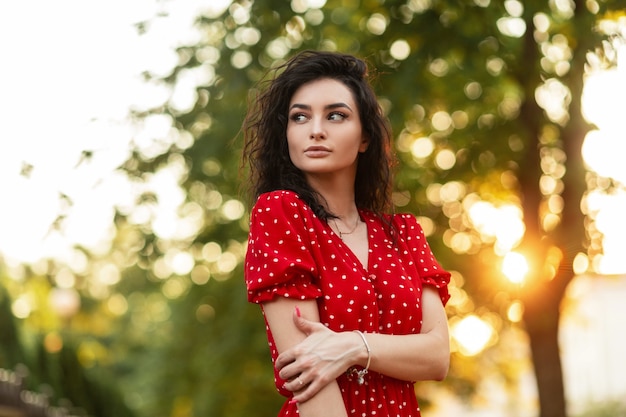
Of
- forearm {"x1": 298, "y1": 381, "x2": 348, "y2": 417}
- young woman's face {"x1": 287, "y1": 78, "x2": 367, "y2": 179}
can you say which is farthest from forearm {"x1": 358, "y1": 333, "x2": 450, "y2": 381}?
young woman's face {"x1": 287, "y1": 78, "x2": 367, "y2": 179}

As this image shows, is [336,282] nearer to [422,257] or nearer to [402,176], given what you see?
[422,257]

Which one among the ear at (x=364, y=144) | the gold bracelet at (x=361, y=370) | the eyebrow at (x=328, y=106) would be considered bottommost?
the gold bracelet at (x=361, y=370)

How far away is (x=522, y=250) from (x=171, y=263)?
4.19 meters

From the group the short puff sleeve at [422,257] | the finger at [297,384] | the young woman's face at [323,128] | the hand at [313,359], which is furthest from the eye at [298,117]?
the finger at [297,384]

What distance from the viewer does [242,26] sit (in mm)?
7820

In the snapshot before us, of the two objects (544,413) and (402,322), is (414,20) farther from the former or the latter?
(402,322)

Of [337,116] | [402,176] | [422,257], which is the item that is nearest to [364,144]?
[337,116]

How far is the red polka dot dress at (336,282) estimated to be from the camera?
2.35m

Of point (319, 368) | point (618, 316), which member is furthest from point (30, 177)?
point (618, 316)

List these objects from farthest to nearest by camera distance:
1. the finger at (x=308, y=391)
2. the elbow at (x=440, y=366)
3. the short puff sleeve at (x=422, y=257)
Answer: the short puff sleeve at (x=422, y=257) < the elbow at (x=440, y=366) < the finger at (x=308, y=391)

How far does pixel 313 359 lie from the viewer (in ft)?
7.48

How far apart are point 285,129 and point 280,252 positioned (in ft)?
1.55

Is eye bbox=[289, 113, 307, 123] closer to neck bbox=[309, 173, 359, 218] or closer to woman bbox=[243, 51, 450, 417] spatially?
woman bbox=[243, 51, 450, 417]

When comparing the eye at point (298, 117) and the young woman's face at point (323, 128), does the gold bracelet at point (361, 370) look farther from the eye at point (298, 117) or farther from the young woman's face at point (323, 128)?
the eye at point (298, 117)
